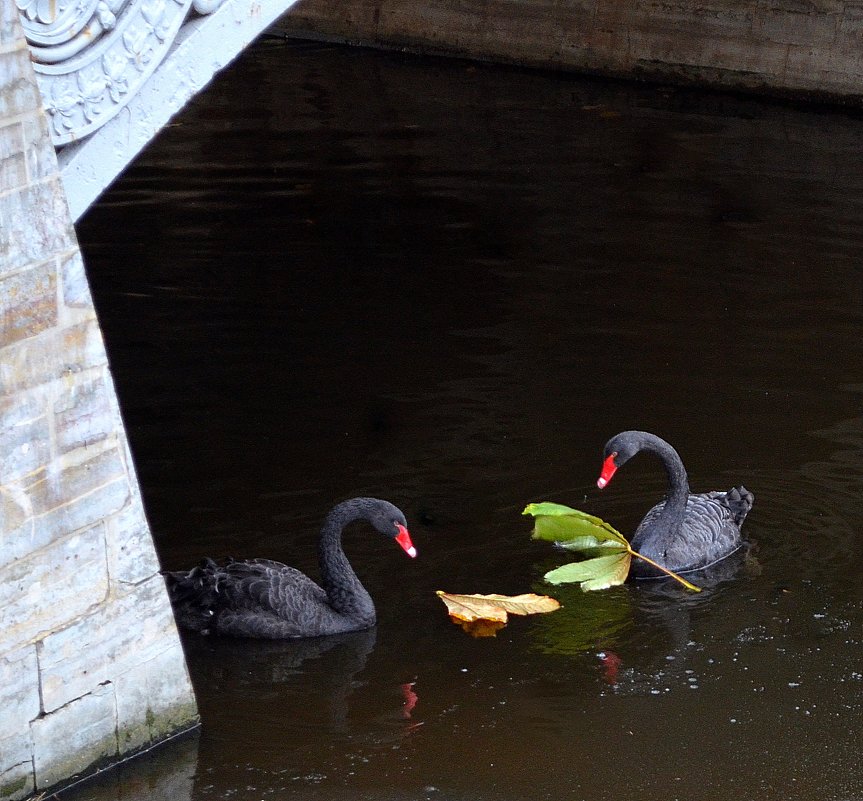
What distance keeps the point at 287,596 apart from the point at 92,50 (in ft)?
9.78

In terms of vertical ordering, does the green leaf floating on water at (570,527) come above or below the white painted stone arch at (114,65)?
below

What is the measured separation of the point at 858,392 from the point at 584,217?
499cm

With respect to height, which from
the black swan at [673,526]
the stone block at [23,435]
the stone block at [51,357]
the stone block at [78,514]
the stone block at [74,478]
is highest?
the stone block at [51,357]

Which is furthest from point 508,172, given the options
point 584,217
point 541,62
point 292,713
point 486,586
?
point 292,713

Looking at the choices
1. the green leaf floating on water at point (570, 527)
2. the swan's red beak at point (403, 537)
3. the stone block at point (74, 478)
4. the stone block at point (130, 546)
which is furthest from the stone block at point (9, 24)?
the green leaf floating on water at point (570, 527)

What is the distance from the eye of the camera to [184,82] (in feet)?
22.1

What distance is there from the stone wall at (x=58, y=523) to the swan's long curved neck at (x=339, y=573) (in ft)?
4.01

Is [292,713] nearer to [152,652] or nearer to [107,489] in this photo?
[152,652]

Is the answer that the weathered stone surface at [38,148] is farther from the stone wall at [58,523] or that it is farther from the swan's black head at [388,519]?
the swan's black head at [388,519]

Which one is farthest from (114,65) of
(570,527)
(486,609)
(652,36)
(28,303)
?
(652,36)

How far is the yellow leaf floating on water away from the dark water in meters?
0.10

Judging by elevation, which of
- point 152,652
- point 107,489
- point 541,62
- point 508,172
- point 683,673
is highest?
point 541,62

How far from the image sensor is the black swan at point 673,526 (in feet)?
27.5

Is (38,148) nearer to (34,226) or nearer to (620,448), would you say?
(34,226)
